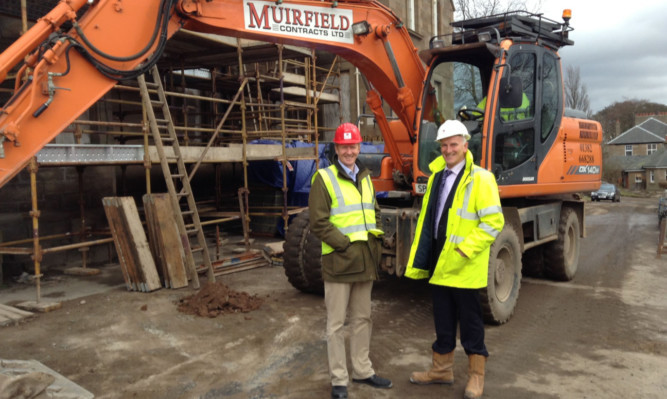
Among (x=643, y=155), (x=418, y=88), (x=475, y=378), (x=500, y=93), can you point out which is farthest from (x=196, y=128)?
(x=643, y=155)

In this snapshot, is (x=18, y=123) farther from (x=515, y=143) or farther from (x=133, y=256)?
(x=515, y=143)

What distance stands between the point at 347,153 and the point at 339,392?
6.03 feet

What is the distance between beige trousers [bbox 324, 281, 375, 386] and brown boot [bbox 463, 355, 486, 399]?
0.76m

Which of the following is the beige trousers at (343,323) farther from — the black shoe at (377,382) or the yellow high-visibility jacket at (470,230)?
the yellow high-visibility jacket at (470,230)

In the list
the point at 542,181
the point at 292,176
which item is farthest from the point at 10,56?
the point at 292,176

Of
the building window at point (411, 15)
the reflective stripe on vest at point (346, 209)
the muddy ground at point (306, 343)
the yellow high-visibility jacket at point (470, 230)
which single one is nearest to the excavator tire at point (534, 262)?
the muddy ground at point (306, 343)

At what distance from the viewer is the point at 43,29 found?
377cm

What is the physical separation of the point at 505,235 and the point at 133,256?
4.89 m

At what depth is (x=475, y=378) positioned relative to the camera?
414 cm

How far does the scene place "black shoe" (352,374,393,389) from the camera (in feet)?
14.1

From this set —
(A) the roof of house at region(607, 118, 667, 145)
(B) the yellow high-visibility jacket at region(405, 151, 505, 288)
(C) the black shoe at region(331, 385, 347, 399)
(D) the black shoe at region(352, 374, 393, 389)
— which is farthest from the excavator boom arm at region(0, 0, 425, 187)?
(A) the roof of house at region(607, 118, 667, 145)

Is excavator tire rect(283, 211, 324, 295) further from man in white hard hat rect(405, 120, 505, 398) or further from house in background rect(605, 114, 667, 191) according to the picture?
house in background rect(605, 114, 667, 191)

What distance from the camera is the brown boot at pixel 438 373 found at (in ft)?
14.3

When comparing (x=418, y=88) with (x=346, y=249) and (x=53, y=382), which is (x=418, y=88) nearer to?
(x=346, y=249)
